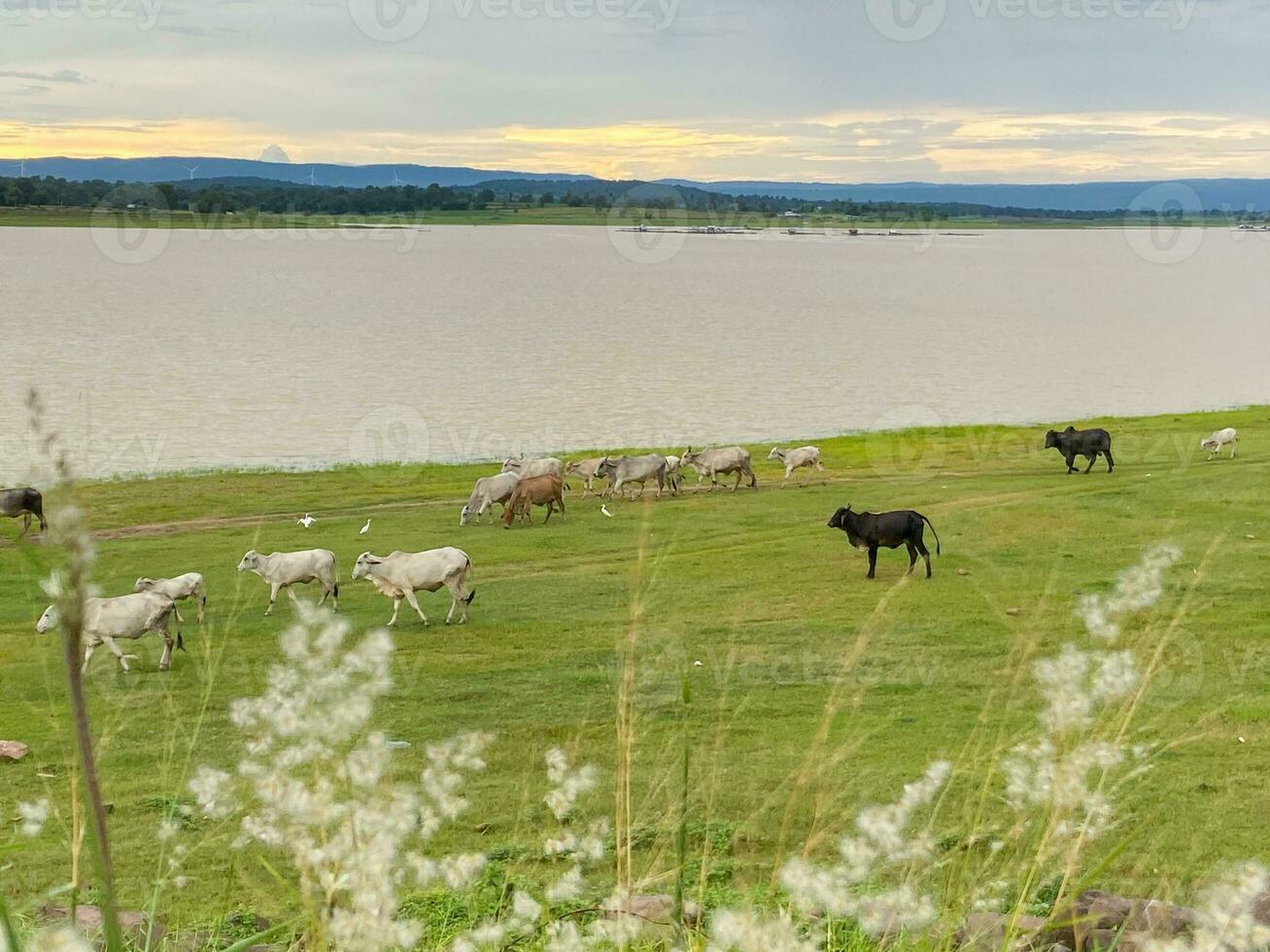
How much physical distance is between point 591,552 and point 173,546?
7471 millimetres

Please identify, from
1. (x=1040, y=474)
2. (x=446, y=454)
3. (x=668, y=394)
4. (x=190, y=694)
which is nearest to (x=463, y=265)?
(x=668, y=394)

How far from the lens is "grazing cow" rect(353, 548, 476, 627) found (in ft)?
57.8

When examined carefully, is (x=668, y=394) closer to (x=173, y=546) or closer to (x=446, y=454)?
(x=446, y=454)

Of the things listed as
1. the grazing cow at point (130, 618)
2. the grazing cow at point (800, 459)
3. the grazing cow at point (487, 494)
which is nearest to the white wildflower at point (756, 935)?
the grazing cow at point (130, 618)

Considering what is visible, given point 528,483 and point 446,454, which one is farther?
point 446,454

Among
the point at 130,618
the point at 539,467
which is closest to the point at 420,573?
the point at 130,618

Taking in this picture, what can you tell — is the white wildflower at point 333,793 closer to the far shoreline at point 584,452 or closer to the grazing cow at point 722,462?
the grazing cow at point 722,462

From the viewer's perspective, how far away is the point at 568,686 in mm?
14508

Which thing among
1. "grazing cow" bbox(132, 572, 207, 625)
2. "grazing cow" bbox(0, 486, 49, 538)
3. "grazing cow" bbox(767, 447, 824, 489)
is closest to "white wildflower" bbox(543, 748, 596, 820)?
"grazing cow" bbox(132, 572, 207, 625)

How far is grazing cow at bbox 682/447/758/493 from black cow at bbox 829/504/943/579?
8.48 metres

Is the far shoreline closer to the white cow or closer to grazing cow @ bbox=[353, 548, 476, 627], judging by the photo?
the white cow

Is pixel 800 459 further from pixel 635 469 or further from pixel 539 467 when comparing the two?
pixel 539 467

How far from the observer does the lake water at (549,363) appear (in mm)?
45562

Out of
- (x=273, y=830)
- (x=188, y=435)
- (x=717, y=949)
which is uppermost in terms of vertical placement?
(x=273, y=830)
